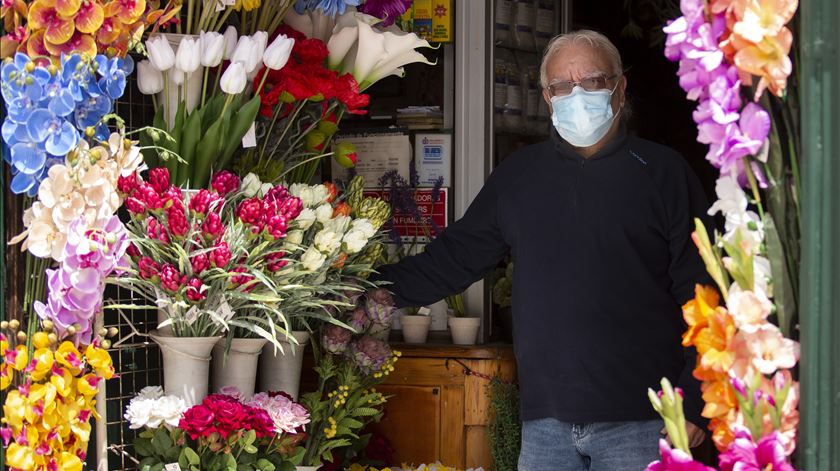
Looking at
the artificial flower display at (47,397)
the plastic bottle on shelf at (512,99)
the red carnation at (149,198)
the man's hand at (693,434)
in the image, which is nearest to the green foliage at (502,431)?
the plastic bottle on shelf at (512,99)

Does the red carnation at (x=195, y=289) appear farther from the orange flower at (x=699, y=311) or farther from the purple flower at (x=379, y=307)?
the orange flower at (x=699, y=311)

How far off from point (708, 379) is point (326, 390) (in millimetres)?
1680

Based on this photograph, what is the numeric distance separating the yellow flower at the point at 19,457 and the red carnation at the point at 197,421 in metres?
0.50

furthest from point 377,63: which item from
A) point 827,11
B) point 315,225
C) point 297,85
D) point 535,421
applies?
point 827,11

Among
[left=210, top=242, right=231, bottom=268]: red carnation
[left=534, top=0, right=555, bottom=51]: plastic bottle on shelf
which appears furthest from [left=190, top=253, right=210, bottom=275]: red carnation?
[left=534, top=0, right=555, bottom=51]: plastic bottle on shelf

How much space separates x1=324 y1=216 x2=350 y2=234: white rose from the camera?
8.89 feet

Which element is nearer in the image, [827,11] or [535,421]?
[827,11]

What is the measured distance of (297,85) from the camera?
2.82 metres

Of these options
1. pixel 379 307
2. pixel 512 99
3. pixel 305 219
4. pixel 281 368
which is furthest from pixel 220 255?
pixel 512 99

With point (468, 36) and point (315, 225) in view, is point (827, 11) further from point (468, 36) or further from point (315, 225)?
point (468, 36)

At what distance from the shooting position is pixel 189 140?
267 cm

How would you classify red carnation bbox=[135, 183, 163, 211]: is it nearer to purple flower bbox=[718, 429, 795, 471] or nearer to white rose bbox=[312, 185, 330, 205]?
white rose bbox=[312, 185, 330, 205]

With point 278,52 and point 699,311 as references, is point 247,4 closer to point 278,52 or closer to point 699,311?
point 278,52

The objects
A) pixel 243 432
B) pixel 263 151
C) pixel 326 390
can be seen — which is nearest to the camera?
pixel 243 432
